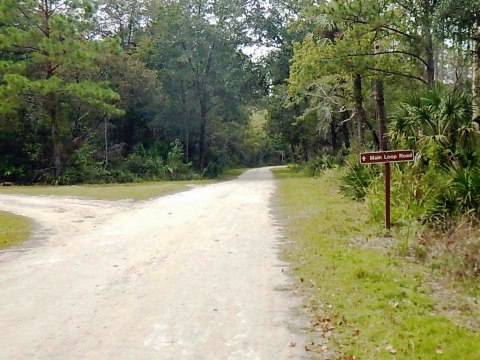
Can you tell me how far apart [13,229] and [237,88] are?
29.2m

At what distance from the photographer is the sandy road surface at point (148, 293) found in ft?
15.1

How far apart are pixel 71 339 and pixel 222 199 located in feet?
41.9

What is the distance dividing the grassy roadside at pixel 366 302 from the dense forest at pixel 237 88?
6.22 feet

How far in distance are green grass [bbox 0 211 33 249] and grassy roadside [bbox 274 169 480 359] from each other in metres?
5.55

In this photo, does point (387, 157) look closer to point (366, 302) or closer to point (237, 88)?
point (366, 302)

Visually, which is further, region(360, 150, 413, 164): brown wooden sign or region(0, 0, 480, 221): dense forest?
region(0, 0, 480, 221): dense forest

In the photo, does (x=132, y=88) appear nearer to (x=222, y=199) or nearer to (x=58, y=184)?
(x=58, y=184)

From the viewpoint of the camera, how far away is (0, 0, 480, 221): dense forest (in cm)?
1068

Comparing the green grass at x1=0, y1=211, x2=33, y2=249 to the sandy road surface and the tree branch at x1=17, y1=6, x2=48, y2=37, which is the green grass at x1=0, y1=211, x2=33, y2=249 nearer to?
the sandy road surface

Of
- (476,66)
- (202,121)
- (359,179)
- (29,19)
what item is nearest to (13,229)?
(359,179)

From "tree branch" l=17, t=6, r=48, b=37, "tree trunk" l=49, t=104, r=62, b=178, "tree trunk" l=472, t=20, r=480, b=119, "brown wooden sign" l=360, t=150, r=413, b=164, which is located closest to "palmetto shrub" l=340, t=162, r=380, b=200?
"tree trunk" l=472, t=20, r=480, b=119

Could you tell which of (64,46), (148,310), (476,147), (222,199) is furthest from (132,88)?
(148,310)

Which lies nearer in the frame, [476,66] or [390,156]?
[390,156]

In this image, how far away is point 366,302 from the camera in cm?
575
